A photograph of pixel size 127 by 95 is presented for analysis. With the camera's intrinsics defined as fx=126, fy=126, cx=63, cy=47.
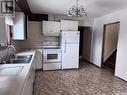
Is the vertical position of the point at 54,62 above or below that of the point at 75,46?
below

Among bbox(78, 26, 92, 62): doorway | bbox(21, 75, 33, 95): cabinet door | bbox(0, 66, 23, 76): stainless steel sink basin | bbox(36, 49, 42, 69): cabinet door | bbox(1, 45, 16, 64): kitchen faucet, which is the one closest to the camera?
bbox(21, 75, 33, 95): cabinet door

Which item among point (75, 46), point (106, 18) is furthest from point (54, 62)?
point (106, 18)

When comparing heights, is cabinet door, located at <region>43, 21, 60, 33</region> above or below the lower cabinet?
above

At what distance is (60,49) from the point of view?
5250 mm

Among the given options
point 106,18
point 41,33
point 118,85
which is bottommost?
point 118,85

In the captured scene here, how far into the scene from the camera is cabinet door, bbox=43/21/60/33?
5.33 m

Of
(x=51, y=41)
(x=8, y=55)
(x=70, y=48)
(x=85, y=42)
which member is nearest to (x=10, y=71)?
(x=8, y=55)

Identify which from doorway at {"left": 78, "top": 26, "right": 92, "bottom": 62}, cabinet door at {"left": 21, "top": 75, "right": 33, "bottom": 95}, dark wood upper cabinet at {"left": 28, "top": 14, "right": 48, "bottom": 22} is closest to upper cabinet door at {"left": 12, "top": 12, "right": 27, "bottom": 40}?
dark wood upper cabinet at {"left": 28, "top": 14, "right": 48, "bottom": 22}

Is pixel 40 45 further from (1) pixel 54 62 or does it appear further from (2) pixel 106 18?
(2) pixel 106 18

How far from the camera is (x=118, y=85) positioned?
3.79 m

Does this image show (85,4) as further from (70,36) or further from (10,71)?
(10,71)

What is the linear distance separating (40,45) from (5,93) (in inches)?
186

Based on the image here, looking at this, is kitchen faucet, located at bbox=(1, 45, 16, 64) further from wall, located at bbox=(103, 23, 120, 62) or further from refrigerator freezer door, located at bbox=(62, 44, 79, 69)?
wall, located at bbox=(103, 23, 120, 62)

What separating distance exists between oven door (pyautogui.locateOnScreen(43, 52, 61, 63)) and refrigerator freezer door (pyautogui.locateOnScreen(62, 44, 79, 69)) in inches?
8.3
